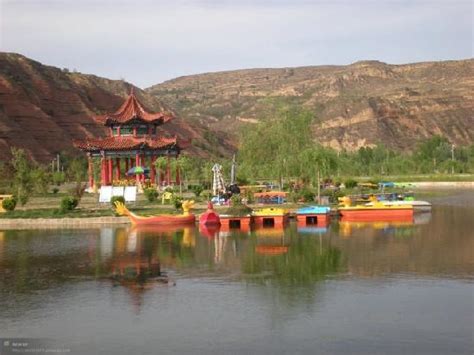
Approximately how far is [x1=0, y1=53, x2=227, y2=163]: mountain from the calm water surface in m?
68.5

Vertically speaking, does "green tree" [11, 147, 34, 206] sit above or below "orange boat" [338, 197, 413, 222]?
above

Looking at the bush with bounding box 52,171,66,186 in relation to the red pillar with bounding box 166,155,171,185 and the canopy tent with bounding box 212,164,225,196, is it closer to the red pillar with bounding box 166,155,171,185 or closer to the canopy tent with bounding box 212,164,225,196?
the red pillar with bounding box 166,155,171,185

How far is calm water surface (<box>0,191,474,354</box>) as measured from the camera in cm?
1825

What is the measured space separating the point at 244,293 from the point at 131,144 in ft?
138

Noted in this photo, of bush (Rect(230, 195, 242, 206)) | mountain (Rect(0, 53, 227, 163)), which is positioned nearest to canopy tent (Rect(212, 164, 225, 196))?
bush (Rect(230, 195, 242, 206))

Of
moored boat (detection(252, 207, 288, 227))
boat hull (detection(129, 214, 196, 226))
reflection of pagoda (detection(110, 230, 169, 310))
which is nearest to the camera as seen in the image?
reflection of pagoda (detection(110, 230, 169, 310))

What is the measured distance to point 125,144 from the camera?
64.1 meters

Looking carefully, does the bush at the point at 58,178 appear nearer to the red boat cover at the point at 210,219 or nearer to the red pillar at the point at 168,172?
the red pillar at the point at 168,172

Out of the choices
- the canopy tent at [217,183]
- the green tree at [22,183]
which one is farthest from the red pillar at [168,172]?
the green tree at [22,183]

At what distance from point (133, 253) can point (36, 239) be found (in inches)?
315

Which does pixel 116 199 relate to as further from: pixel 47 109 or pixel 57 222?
pixel 47 109

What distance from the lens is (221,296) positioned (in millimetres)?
22953

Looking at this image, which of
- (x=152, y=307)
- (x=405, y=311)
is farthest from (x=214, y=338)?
(x=405, y=311)

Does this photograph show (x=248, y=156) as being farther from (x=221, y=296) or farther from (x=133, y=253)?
(x=221, y=296)
